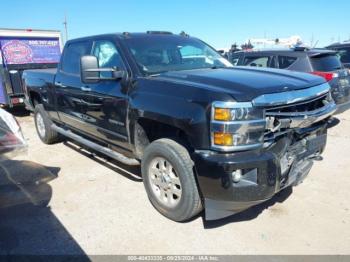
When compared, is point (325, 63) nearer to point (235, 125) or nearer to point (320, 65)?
point (320, 65)

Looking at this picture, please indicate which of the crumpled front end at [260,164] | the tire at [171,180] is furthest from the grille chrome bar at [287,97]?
the tire at [171,180]

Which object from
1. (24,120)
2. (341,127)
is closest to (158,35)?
(341,127)

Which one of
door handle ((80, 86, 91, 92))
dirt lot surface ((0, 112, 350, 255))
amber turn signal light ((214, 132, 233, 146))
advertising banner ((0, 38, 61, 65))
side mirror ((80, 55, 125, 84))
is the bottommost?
dirt lot surface ((0, 112, 350, 255))

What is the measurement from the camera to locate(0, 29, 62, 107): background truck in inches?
367

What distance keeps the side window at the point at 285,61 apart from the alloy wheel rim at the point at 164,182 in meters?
4.67

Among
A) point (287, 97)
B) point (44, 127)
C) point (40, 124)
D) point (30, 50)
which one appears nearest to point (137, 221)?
point (287, 97)

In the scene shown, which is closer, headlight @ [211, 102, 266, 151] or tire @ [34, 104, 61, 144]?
headlight @ [211, 102, 266, 151]

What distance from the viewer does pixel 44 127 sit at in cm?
655

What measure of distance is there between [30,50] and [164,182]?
8631mm

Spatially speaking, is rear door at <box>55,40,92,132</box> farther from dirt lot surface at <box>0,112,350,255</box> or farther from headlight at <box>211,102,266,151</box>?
headlight at <box>211,102,266,151</box>

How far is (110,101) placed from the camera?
160 inches

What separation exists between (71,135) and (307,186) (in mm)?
3591

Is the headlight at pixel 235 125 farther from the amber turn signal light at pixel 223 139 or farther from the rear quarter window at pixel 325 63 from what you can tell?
the rear quarter window at pixel 325 63

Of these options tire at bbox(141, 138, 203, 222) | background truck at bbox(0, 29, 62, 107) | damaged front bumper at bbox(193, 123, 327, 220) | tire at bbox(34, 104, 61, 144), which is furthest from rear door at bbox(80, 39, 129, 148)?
background truck at bbox(0, 29, 62, 107)
